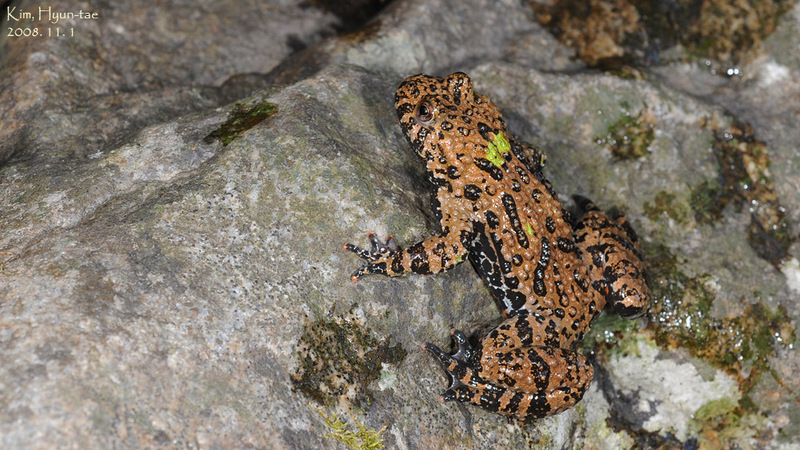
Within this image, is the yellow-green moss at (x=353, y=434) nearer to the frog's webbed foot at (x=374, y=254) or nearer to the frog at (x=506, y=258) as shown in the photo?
the frog at (x=506, y=258)

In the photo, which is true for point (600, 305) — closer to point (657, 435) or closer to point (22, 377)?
point (657, 435)

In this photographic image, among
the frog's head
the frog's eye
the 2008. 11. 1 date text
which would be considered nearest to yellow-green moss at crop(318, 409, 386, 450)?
the frog's head

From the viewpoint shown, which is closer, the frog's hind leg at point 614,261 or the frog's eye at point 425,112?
the frog's eye at point 425,112

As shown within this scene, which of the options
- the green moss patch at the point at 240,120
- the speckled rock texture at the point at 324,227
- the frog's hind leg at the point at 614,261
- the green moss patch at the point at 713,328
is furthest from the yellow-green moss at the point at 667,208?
the green moss patch at the point at 240,120

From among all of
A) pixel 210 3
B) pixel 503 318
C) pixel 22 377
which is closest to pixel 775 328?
pixel 503 318

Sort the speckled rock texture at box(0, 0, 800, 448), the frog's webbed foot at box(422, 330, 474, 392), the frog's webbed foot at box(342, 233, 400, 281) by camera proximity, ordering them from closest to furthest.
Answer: the speckled rock texture at box(0, 0, 800, 448) < the frog's webbed foot at box(342, 233, 400, 281) < the frog's webbed foot at box(422, 330, 474, 392)

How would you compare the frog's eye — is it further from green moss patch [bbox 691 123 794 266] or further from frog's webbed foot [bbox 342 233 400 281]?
green moss patch [bbox 691 123 794 266]

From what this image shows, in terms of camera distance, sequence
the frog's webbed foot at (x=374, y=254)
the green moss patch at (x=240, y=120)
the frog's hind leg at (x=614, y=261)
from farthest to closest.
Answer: the frog's hind leg at (x=614, y=261) → the green moss patch at (x=240, y=120) → the frog's webbed foot at (x=374, y=254)
